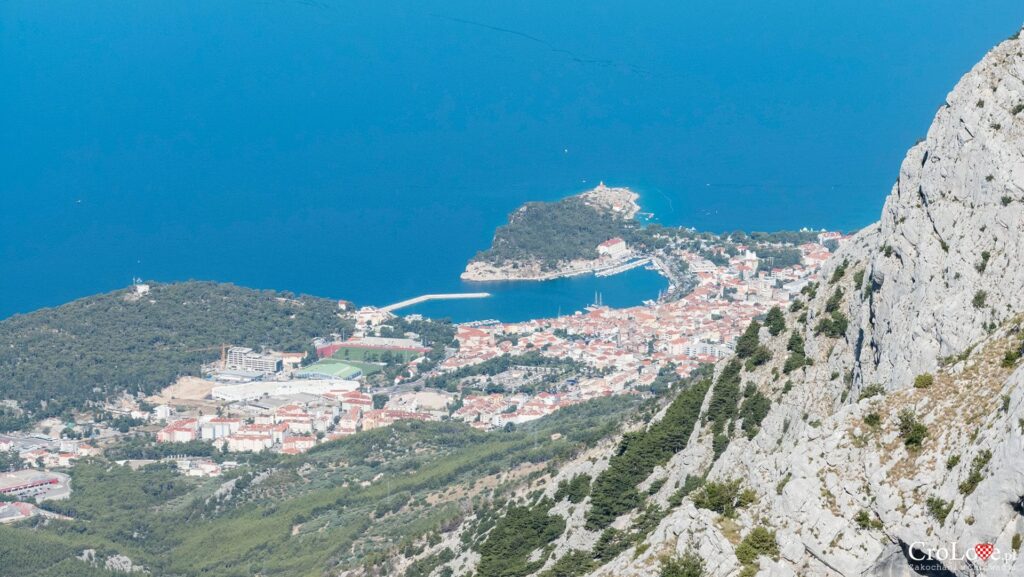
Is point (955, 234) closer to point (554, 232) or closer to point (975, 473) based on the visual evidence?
point (975, 473)

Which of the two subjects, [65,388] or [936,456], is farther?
[65,388]

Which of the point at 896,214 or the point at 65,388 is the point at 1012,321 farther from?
the point at 65,388

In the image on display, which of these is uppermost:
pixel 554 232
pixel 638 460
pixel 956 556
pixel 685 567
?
pixel 554 232

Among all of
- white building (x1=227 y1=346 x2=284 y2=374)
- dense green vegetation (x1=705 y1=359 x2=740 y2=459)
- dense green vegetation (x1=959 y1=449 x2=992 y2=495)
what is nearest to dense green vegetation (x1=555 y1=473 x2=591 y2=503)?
dense green vegetation (x1=705 y1=359 x2=740 y2=459)

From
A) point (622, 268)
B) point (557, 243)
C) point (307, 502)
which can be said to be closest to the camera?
point (307, 502)

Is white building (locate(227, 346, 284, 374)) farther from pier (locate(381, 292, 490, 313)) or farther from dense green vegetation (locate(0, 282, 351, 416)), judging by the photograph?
pier (locate(381, 292, 490, 313))

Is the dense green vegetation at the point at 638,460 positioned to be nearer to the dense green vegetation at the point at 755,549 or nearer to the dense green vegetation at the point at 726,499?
the dense green vegetation at the point at 726,499

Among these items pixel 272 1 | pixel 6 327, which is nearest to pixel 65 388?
pixel 6 327

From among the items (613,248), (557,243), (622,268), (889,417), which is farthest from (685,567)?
(557,243)
